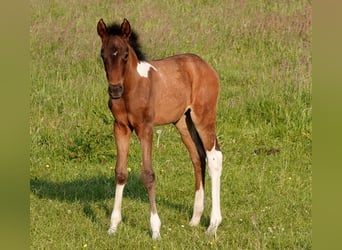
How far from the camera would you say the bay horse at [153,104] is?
5.56 m

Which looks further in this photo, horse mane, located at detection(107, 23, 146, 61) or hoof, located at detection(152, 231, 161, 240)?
hoof, located at detection(152, 231, 161, 240)

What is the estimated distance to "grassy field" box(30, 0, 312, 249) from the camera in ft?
20.3

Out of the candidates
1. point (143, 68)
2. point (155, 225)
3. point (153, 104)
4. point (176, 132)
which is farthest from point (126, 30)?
point (176, 132)

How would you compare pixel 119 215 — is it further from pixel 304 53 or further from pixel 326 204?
pixel 304 53

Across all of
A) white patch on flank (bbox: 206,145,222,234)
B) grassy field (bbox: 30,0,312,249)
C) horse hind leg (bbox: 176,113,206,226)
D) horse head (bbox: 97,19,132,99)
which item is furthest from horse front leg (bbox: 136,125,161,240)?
horse hind leg (bbox: 176,113,206,226)

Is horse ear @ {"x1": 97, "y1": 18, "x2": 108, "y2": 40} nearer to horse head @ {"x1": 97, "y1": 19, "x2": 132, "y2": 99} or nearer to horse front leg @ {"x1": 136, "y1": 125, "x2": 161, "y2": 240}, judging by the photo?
horse head @ {"x1": 97, "y1": 19, "x2": 132, "y2": 99}

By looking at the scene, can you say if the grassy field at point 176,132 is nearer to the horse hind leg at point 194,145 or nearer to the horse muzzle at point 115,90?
the horse hind leg at point 194,145

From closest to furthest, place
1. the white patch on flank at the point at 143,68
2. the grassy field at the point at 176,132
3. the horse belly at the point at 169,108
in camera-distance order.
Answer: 1. the white patch on flank at the point at 143,68
2. the horse belly at the point at 169,108
3. the grassy field at the point at 176,132

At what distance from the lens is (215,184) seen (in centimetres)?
634

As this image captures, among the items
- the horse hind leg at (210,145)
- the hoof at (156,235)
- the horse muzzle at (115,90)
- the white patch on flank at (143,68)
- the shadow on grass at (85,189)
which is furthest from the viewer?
the shadow on grass at (85,189)

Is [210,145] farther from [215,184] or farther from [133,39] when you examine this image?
[133,39]

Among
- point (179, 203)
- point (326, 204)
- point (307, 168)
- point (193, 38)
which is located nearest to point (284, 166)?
point (307, 168)

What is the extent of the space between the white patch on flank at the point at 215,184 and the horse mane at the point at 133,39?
1.12 m

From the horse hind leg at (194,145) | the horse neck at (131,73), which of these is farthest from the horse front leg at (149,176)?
the horse hind leg at (194,145)
